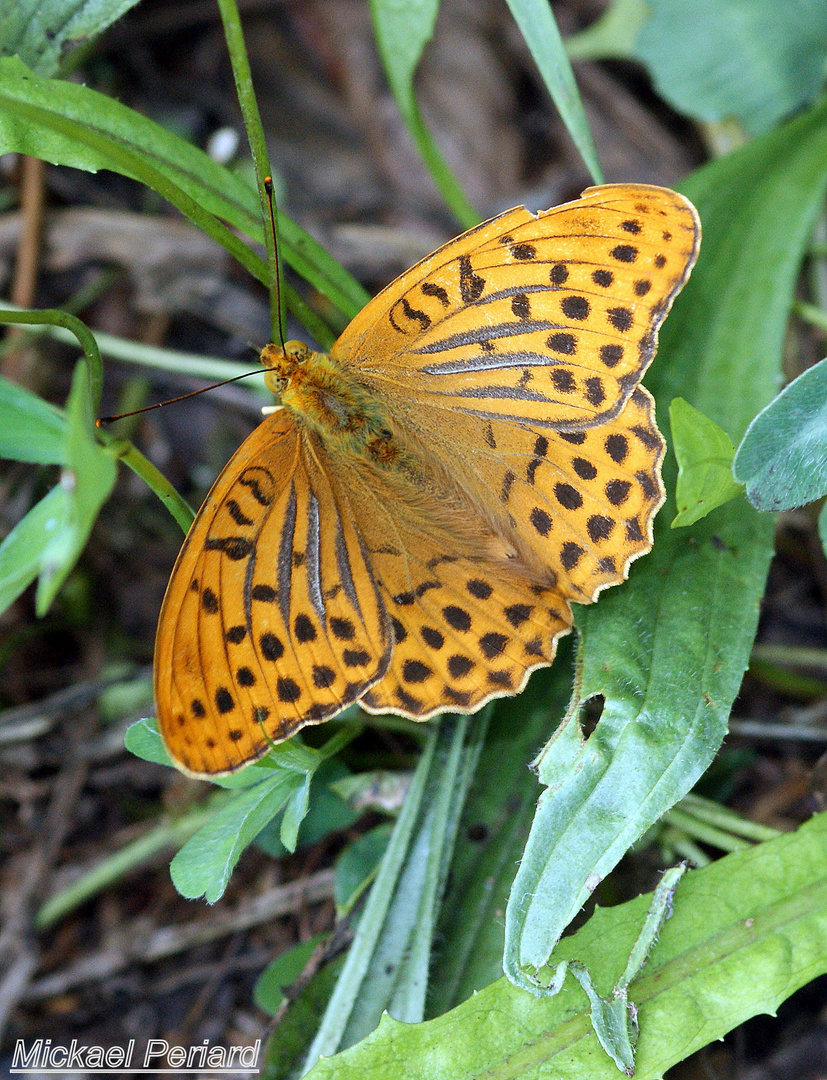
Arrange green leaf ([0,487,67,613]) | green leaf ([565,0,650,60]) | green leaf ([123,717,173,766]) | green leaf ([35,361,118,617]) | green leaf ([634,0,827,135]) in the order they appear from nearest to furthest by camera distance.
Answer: green leaf ([35,361,118,617])
green leaf ([0,487,67,613])
green leaf ([123,717,173,766])
green leaf ([634,0,827,135])
green leaf ([565,0,650,60])

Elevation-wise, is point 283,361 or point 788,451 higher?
point 283,361

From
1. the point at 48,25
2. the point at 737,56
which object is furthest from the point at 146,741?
the point at 737,56

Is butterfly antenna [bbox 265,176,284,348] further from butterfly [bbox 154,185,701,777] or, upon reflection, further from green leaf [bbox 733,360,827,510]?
green leaf [bbox 733,360,827,510]

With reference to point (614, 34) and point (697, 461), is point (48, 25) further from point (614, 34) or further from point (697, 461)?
point (614, 34)

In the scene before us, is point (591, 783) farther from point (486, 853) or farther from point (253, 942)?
point (253, 942)

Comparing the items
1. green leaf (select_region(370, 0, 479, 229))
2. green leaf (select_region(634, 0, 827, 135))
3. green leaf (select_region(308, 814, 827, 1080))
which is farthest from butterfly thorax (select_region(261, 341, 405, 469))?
green leaf (select_region(634, 0, 827, 135))
